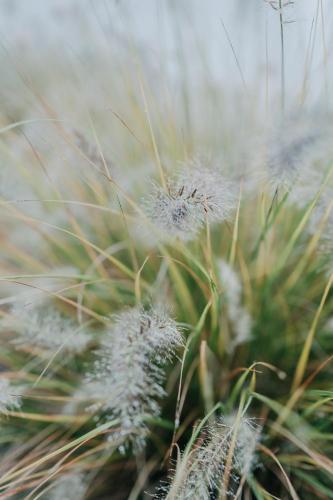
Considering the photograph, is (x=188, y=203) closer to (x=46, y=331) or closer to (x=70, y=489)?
(x=46, y=331)

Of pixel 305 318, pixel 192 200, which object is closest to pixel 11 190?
pixel 192 200

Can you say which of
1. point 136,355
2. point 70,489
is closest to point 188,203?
point 136,355

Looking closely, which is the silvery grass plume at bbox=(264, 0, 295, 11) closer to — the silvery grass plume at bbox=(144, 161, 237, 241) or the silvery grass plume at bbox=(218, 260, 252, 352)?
the silvery grass plume at bbox=(144, 161, 237, 241)

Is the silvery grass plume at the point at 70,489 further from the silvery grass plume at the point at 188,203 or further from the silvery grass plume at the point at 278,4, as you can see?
the silvery grass plume at the point at 278,4

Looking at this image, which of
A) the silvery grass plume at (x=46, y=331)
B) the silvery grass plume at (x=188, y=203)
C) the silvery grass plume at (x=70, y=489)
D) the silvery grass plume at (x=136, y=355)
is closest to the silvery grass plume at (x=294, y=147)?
the silvery grass plume at (x=188, y=203)

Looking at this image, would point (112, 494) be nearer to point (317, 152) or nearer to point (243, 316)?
point (243, 316)

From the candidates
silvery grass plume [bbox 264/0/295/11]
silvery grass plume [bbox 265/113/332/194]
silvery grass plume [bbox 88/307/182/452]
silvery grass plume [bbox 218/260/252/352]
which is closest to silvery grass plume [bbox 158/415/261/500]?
silvery grass plume [bbox 88/307/182/452]
